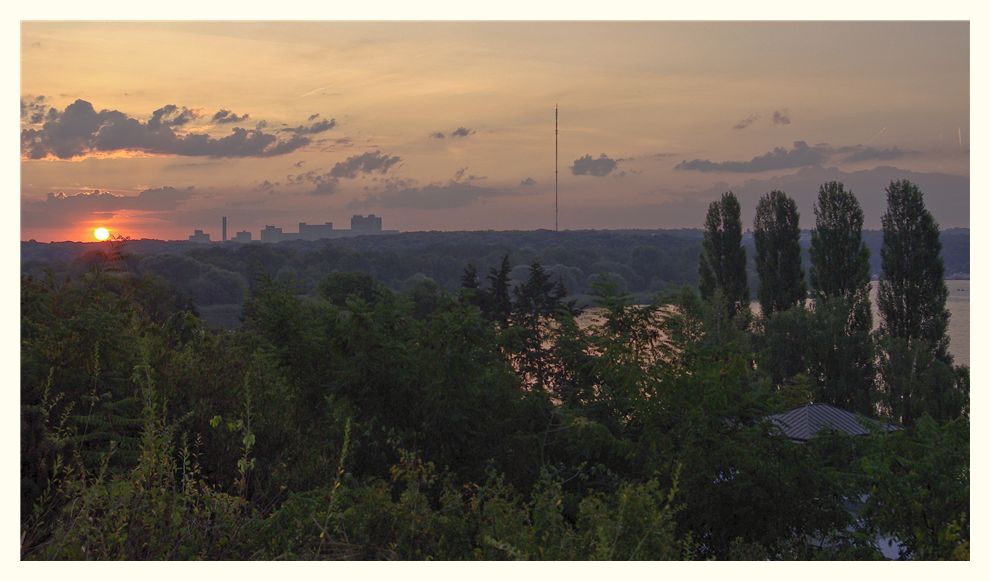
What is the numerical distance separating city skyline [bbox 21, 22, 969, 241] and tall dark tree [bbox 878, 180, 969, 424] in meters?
11.8

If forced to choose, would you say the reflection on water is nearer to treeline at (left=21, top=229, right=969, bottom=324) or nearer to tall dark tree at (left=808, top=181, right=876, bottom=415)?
treeline at (left=21, top=229, right=969, bottom=324)

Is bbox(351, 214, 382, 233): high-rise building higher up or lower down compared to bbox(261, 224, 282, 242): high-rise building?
higher up

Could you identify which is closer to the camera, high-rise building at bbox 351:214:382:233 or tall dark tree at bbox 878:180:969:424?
high-rise building at bbox 351:214:382:233

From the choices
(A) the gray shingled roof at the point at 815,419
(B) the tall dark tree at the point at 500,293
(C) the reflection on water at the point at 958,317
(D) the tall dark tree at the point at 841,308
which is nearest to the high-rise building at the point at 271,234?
(C) the reflection on water at the point at 958,317

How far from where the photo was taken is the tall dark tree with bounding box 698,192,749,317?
22.6 meters

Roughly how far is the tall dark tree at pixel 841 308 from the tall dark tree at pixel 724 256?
188 cm

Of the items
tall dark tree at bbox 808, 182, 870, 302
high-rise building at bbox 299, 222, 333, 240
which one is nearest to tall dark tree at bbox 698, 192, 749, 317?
tall dark tree at bbox 808, 182, 870, 302

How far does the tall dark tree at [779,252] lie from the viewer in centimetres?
2275

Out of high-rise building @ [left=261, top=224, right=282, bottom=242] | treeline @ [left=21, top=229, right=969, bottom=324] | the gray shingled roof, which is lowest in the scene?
the gray shingled roof

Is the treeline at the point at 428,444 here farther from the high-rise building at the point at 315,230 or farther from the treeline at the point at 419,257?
the high-rise building at the point at 315,230
